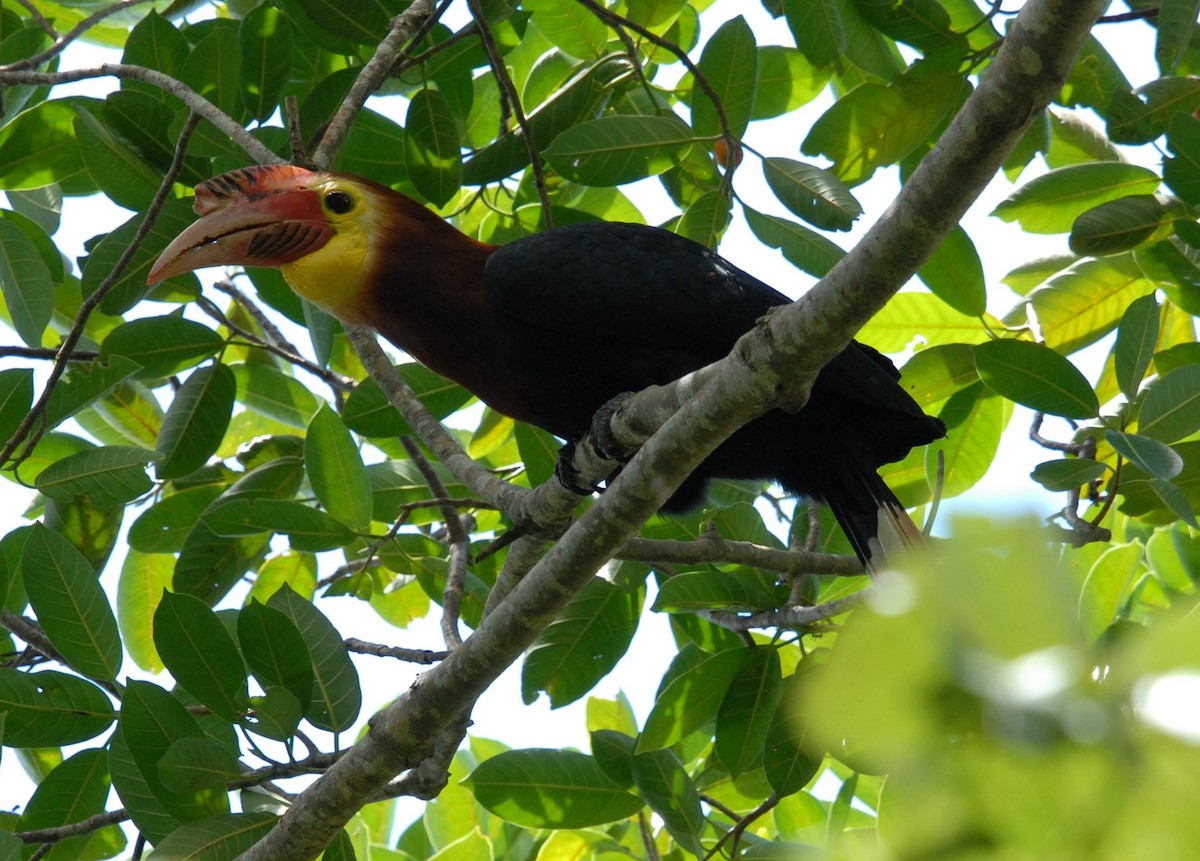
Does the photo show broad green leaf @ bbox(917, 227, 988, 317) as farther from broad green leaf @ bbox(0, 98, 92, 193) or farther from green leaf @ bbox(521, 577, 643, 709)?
broad green leaf @ bbox(0, 98, 92, 193)

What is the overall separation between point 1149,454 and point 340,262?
242cm

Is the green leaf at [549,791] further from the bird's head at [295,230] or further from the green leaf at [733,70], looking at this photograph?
the green leaf at [733,70]

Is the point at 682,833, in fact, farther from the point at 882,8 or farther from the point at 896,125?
the point at 882,8

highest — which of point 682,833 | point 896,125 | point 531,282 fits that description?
point 896,125

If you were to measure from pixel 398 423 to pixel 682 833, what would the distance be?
1.61 meters

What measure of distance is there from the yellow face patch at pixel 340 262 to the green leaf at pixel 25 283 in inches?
28.9

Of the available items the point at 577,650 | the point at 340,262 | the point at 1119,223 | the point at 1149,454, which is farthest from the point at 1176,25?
the point at 340,262

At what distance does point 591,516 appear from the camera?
2545 mm

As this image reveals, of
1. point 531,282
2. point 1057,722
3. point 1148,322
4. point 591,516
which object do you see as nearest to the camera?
point 1057,722

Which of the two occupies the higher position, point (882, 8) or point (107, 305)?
point (882, 8)

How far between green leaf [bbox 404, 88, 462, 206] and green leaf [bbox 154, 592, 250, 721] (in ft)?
5.39

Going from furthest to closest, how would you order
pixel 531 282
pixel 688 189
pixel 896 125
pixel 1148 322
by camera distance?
1. pixel 688 189
2. pixel 896 125
3. pixel 531 282
4. pixel 1148 322

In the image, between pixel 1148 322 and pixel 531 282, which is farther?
pixel 531 282

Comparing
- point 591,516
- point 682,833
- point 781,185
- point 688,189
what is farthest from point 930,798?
point 688,189
